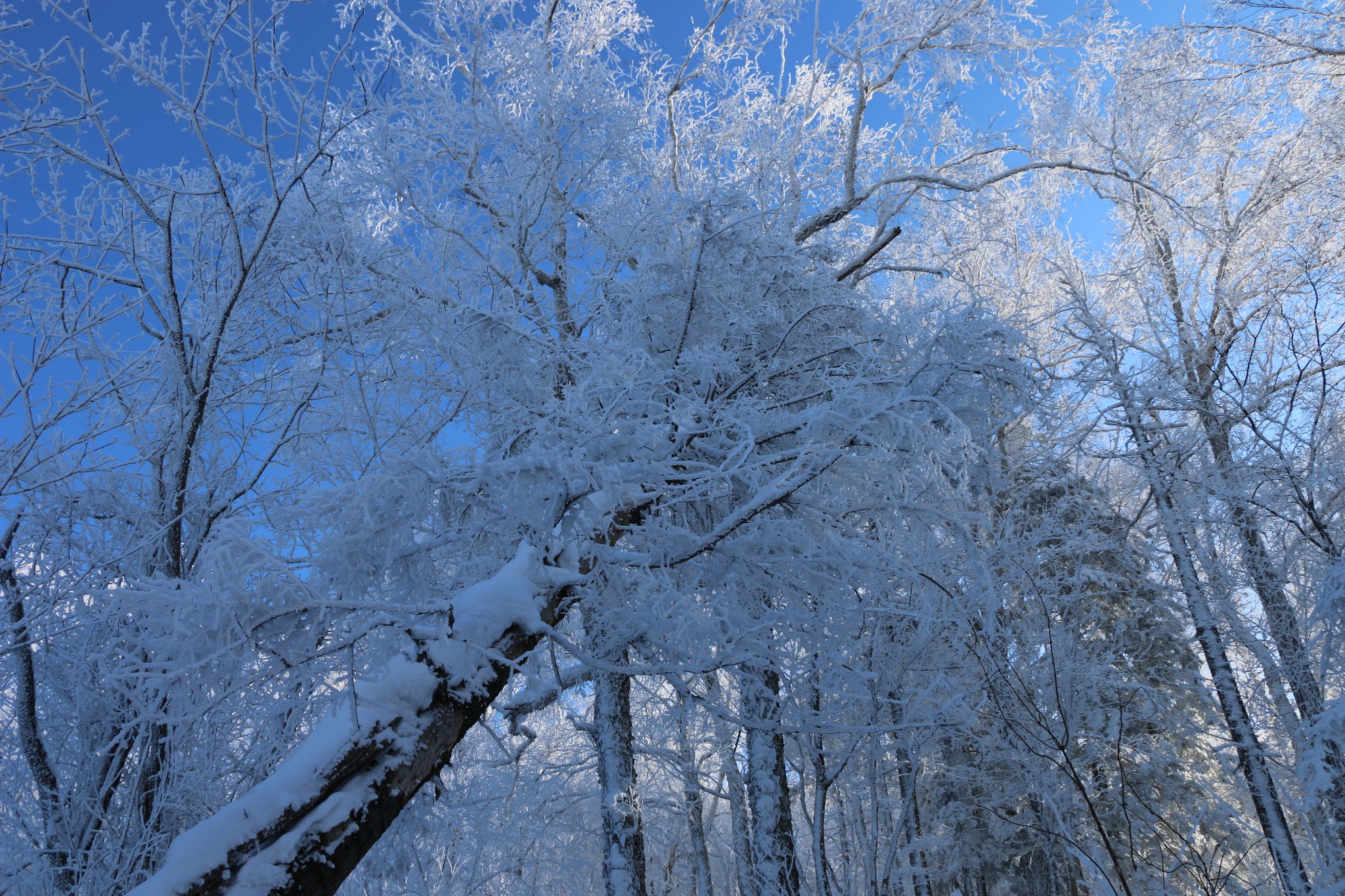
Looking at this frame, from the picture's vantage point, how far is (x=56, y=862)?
4.23m

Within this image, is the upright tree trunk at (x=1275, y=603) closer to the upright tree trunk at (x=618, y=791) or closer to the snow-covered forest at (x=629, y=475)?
the snow-covered forest at (x=629, y=475)

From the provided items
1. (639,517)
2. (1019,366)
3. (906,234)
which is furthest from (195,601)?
(906,234)

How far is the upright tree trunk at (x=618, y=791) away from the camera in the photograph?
23.1 ft

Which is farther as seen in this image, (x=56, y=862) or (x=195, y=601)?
(x=56, y=862)

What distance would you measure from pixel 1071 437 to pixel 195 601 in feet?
31.1

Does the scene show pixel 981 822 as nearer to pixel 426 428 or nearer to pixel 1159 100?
pixel 1159 100

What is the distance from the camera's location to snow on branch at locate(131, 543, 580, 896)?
3131 mm

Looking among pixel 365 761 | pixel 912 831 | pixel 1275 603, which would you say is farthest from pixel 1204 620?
pixel 365 761

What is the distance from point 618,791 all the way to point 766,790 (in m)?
1.50

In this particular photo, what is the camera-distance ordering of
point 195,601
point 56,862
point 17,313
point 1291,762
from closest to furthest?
point 195,601
point 17,313
point 56,862
point 1291,762

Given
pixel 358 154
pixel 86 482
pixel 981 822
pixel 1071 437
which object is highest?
pixel 358 154

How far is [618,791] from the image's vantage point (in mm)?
7270

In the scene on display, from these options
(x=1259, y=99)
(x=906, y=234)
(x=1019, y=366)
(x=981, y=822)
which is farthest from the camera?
(x=981, y=822)

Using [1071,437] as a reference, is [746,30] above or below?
above
